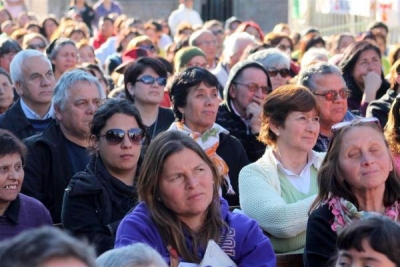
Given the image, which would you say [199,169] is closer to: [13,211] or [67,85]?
[13,211]

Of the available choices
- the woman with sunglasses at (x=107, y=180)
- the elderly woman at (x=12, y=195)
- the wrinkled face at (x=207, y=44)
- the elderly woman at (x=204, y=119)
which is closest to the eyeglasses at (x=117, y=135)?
the woman with sunglasses at (x=107, y=180)

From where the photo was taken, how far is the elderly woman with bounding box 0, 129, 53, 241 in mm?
6910

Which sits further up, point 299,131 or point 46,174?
point 299,131

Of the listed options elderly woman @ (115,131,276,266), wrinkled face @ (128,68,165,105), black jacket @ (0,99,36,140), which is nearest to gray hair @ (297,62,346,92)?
wrinkled face @ (128,68,165,105)

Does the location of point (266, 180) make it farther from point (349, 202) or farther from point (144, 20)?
point (144, 20)

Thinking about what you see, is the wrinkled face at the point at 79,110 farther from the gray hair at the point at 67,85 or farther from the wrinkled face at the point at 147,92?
the wrinkled face at the point at 147,92

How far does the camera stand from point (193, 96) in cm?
867

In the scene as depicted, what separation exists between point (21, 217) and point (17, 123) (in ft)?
8.11

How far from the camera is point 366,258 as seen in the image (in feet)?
16.2

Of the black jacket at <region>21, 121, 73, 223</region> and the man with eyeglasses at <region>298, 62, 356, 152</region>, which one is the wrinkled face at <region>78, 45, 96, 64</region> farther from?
the black jacket at <region>21, 121, 73, 223</region>

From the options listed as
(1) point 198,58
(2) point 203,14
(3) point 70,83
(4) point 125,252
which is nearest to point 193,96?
(3) point 70,83

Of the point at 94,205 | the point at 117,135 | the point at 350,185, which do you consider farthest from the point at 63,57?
the point at 350,185

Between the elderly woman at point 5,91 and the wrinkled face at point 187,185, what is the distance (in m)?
4.87

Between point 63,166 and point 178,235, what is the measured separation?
2.40m
